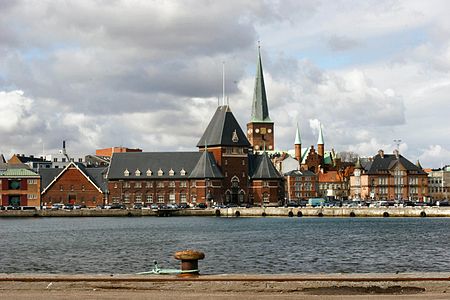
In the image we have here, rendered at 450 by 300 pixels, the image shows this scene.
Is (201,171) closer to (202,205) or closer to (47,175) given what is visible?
(202,205)

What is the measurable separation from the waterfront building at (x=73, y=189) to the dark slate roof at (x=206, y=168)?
64.3 feet

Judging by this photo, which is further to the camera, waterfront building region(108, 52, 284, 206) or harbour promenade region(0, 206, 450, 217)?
Result: waterfront building region(108, 52, 284, 206)

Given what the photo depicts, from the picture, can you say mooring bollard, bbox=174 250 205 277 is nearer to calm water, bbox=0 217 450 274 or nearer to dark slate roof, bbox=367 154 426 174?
calm water, bbox=0 217 450 274

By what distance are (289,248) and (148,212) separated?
86.2 meters

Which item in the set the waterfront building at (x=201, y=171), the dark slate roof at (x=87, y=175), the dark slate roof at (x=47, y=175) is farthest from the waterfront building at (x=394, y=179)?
the dark slate roof at (x=47, y=175)

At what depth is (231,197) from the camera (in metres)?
162

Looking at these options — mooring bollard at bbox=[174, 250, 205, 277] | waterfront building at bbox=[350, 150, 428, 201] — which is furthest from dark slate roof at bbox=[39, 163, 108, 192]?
mooring bollard at bbox=[174, 250, 205, 277]

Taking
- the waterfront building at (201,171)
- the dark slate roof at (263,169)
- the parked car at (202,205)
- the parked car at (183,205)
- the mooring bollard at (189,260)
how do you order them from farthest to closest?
1. the dark slate roof at (263,169)
2. the waterfront building at (201,171)
3. the parked car at (202,205)
4. the parked car at (183,205)
5. the mooring bollard at (189,260)

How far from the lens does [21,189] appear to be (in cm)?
16062

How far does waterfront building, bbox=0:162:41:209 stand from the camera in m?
160

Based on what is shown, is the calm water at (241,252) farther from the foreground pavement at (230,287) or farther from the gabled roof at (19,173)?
the gabled roof at (19,173)

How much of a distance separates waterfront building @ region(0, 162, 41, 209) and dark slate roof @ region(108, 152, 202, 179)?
610 inches

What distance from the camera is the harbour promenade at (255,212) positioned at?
12712cm

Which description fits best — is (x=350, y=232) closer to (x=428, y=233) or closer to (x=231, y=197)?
(x=428, y=233)
